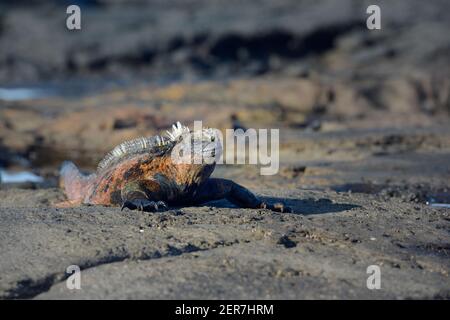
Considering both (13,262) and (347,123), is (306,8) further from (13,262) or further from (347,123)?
(13,262)

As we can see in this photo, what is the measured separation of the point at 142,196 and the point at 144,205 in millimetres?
286

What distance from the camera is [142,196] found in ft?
20.3

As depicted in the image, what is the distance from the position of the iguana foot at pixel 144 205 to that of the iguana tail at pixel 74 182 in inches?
55.6

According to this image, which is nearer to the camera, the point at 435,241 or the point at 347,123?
the point at 435,241

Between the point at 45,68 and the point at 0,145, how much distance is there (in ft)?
30.9

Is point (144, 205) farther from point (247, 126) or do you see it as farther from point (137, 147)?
point (247, 126)

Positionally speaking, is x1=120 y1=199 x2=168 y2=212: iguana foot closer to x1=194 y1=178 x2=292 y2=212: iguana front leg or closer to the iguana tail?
x1=194 y1=178 x2=292 y2=212: iguana front leg

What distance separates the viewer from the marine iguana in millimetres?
6051

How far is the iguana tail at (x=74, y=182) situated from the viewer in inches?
295

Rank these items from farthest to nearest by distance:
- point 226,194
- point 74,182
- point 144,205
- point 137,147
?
point 74,182 → point 137,147 → point 226,194 → point 144,205

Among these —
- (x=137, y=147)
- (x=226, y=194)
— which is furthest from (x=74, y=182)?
(x=226, y=194)

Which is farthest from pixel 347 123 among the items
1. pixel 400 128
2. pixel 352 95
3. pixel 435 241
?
pixel 435 241

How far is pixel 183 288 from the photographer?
446cm

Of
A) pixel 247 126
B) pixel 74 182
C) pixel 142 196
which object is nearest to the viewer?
pixel 142 196
